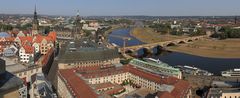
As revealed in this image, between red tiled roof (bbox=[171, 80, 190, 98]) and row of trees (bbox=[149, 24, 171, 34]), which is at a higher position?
row of trees (bbox=[149, 24, 171, 34])

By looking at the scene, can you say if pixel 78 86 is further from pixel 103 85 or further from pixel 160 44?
pixel 160 44

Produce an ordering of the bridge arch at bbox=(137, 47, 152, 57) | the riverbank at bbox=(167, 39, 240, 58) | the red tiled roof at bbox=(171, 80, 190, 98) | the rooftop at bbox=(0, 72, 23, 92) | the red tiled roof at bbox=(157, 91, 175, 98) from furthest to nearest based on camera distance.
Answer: the bridge arch at bbox=(137, 47, 152, 57) → the riverbank at bbox=(167, 39, 240, 58) → the red tiled roof at bbox=(171, 80, 190, 98) → the red tiled roof at bbox=(157, 91, 175, 98) → the rooftop at bbox=(0, 72, 23, 92)

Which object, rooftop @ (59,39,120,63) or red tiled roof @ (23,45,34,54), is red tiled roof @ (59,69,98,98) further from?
red tiled roof @ (23,45,34,54)

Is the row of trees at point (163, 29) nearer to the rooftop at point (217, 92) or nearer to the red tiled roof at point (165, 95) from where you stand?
the rooftop at point (217, 92)

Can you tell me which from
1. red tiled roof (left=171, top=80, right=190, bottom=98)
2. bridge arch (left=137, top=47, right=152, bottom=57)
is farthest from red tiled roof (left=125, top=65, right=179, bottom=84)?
bridge arch (left=137, top=47, right=152, bottom=57)

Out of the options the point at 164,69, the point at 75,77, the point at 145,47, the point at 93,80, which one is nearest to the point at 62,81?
the point at 75,77

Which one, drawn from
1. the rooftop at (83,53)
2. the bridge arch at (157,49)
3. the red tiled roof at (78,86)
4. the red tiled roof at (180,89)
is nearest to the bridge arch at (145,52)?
the bridge arch at (157,49)

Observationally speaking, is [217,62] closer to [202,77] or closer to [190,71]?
[190,71]

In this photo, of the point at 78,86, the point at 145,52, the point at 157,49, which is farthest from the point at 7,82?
the point at 157,49

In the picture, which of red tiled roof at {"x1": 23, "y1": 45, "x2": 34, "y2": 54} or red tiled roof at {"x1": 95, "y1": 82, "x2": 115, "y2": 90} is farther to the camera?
red tiled roof at {"x1": 23, "y1": 45, "x2": 34, "y2": 54}
